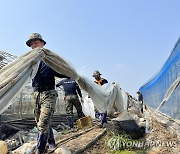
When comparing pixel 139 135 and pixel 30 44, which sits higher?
pixel 30 44

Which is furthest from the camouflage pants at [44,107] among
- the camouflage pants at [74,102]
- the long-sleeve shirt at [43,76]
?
the camouflage pants at [74,102]

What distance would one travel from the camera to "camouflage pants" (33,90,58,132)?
169 inches

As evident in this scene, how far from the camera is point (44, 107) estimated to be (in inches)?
171

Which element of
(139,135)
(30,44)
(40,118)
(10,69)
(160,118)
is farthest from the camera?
(139,135)

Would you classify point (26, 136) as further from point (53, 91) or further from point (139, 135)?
point (53, 91)

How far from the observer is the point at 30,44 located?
457 centimetres

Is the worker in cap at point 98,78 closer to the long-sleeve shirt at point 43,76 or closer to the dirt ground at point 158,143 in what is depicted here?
the dirt ground at point 158,143

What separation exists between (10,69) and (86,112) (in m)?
6.92

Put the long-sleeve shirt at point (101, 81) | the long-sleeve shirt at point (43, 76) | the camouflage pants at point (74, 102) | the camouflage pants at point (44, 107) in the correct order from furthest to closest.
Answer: the camouflage pants at point (74, 102), the long-sleeve shirt at point (101, 81), the long-sleeve shirt at point (43, 76), the camouflage pants at point (44, 107)

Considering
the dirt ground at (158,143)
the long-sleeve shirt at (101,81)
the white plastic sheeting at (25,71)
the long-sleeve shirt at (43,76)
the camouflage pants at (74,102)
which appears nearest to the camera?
the white plastic sheeting at (25,71)

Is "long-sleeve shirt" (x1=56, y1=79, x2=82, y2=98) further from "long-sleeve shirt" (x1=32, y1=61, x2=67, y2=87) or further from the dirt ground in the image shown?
"long-sleeve shirt" (x1=32, y1=61, x2=67, y2=87)

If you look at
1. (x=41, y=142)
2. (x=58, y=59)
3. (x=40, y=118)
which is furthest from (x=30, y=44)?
(x=41, y=142)

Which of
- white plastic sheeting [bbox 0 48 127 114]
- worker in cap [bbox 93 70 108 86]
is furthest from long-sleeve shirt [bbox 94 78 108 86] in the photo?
white plastic sheeting [bbox 0 48 127 114]

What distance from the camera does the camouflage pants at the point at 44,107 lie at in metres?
4.28
